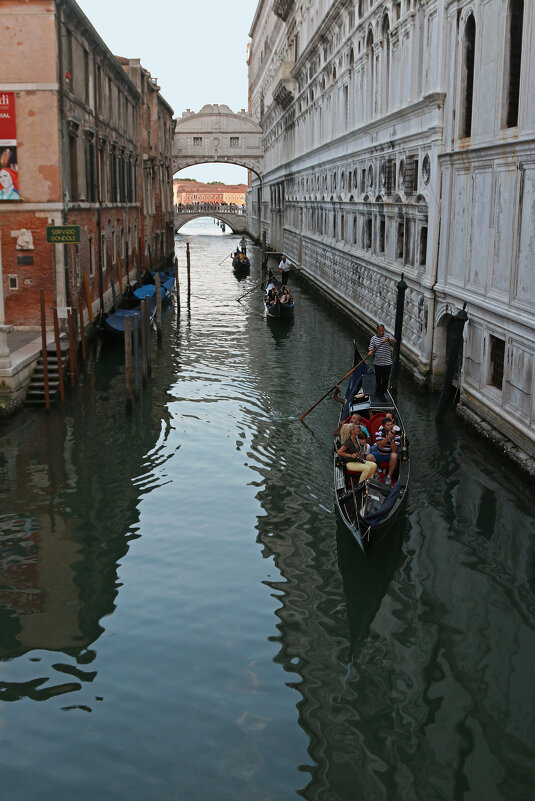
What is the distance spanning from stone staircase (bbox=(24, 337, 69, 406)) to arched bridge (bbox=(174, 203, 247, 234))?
179 ft

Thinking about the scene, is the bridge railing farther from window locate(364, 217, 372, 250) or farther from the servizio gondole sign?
the servizio gondole sign

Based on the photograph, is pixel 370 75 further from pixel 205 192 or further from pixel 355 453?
pixel 205 192

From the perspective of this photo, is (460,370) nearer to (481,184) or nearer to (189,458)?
(481,184)

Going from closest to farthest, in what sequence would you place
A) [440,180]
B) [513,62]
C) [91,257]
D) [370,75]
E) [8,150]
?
[513,62] → [440,180] → [8,150] → [370,75] → [91,257]

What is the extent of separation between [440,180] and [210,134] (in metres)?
46.6

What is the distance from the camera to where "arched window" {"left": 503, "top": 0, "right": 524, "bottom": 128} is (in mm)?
12359

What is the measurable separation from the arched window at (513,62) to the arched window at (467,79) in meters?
1.72

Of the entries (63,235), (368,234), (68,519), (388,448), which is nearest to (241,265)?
(368,234)

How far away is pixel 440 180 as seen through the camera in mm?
15758

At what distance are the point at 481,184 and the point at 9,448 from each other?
29.4ft

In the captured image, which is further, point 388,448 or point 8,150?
point 8,150

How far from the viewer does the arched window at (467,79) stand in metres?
14.4

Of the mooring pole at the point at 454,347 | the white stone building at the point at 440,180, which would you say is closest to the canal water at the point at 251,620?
the mooring pole at the point at 454,347

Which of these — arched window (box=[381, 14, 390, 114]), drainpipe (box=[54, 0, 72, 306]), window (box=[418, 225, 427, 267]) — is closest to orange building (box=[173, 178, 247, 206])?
arched window (box=[381, 14, 390, 114])
